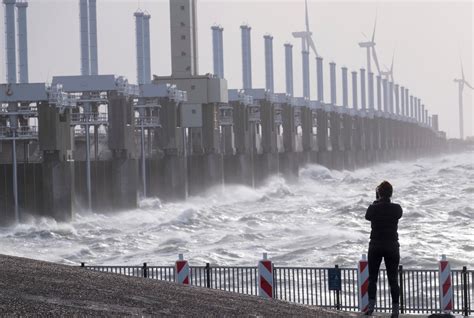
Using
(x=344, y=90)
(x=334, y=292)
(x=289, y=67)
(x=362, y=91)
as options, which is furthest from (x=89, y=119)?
(x=362, y=91)

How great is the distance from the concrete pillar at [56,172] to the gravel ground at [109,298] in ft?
119

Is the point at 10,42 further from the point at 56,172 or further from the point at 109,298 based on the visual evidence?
the point at 109,298

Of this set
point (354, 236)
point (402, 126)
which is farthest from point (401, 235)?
point (402, 126)

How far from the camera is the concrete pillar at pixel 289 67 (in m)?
116

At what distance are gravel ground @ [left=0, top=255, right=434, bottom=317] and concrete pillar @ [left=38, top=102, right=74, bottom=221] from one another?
36248 millimetres

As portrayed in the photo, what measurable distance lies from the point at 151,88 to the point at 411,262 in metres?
37.6

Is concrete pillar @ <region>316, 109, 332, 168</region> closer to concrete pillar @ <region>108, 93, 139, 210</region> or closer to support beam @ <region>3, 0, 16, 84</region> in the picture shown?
concrete pillar @ <region>108, 93, 139, 210</region>

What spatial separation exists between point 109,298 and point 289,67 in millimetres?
103843

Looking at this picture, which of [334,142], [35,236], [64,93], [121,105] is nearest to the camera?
[35,236]

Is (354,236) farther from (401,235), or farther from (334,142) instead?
(334,142)

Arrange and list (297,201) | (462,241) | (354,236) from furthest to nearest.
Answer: (297,201) < (354,236) < (462,241)

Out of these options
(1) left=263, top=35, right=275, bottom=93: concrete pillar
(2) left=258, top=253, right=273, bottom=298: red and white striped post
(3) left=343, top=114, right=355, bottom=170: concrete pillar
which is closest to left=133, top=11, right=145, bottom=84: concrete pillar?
(1) left=263, top=35, right=275, bottom=93: concrete pillar

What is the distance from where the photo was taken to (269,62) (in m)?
106

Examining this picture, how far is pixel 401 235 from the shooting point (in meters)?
43.1
